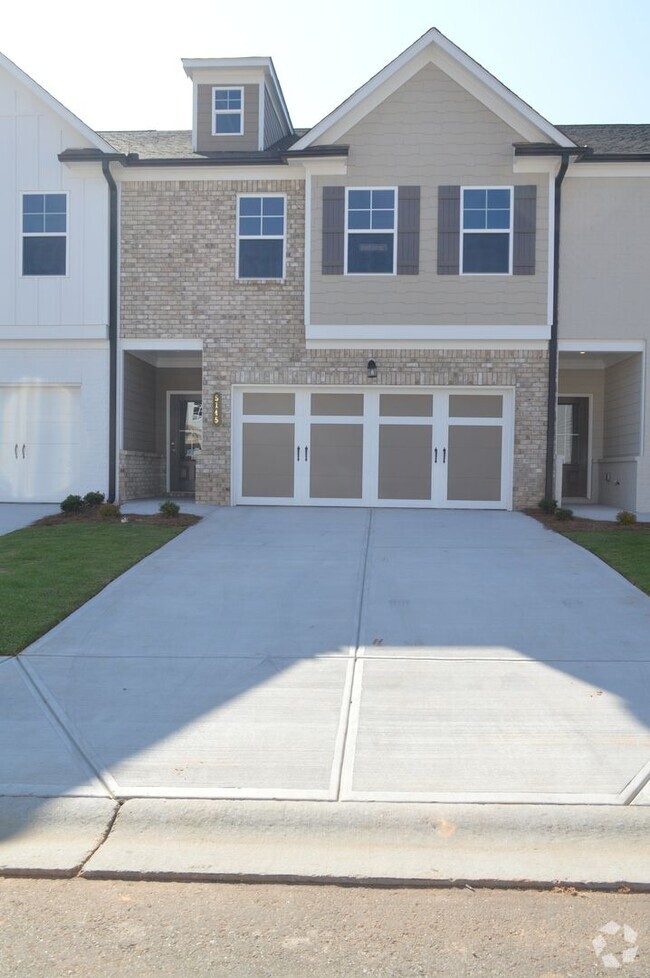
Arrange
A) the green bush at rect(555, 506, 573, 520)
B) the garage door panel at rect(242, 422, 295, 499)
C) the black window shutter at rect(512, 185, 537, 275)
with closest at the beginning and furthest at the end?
1. the green bush at rect(555, 506, 573, 520)
2. the black window shutter at rect(512, 185, 537, 275)
3. the garage door panel at rect(242, 422, 295, 499)

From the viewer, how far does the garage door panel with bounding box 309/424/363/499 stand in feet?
53.7

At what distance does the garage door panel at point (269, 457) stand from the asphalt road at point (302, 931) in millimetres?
12630

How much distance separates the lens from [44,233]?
16625 millimetres

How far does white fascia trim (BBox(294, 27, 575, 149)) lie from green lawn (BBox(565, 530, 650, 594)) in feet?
23.6

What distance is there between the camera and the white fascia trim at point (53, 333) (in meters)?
16.5

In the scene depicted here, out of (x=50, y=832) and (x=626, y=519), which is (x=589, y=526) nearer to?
(x=626, y=519)

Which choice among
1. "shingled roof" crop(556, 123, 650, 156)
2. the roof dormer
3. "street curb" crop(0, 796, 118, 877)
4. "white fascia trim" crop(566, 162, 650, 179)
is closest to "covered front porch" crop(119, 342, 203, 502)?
the roof dormer

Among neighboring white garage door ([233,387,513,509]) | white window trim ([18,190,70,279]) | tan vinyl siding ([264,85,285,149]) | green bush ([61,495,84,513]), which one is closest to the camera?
green bush ([61,495,84,513])

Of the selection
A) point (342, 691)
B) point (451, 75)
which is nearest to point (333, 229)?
point (451, 75)

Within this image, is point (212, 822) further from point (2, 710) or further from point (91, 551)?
point (91, 551)

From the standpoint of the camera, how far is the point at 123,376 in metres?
16.8

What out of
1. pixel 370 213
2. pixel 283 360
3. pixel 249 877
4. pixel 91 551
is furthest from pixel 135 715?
pixel 370 213

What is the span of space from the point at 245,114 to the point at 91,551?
34.3 feet

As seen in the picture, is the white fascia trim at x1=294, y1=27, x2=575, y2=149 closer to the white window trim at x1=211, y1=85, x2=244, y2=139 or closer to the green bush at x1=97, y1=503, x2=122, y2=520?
the white window trim at x1=211, y1=85, x2=244, y2=139
